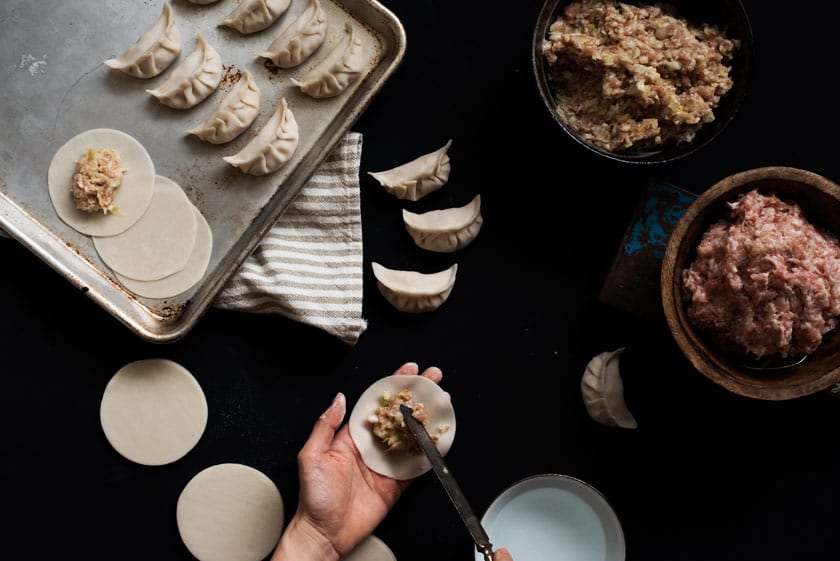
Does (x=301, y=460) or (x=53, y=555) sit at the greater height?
(x=301, y=460)

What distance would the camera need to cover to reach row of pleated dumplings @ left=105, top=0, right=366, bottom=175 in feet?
8.15

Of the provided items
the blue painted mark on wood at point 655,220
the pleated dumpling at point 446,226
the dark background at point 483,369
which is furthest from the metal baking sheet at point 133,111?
the blue painted mark on wood at point 655,220

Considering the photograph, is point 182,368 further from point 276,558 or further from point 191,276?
point 276,558

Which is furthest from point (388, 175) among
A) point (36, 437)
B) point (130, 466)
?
point (36, 437)

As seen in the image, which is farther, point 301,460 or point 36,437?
point 36,437

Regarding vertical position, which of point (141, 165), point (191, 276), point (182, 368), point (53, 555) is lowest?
point (53, 555)

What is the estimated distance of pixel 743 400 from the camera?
8.41 ft

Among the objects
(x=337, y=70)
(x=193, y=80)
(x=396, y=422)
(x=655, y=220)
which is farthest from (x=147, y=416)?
(x=655, y=220)

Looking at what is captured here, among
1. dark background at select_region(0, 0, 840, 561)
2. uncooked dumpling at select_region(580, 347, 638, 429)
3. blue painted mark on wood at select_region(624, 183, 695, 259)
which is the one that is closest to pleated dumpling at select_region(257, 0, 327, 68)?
dark background at select_region(0, 0, 840, 561)

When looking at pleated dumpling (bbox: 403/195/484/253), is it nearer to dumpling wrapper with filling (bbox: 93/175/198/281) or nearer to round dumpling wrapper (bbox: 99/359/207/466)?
dumpling wrapper with filling (bbox: 93/175/198/281)

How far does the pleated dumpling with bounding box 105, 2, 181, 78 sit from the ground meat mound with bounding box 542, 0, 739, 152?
1.33 m

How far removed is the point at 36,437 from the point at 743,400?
2.64 meters

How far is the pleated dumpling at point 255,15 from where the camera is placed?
8.20 ft

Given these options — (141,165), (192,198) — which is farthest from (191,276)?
(141,165)
